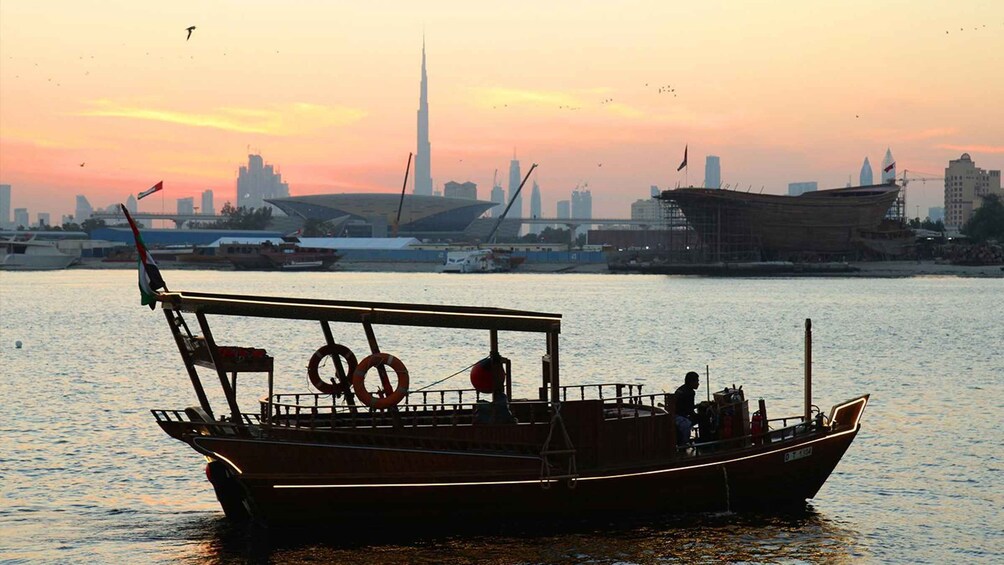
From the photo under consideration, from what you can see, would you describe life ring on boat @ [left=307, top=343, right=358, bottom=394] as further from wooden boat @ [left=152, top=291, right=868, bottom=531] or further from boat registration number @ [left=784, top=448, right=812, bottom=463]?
boat registration number @ [left=784, top=448, right=812, bottom=463]

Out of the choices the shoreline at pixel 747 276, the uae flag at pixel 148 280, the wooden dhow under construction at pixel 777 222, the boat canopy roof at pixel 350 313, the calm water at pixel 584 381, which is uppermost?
the wooden dhow under construction at pixel 777 222

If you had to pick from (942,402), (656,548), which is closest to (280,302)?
(656,548)

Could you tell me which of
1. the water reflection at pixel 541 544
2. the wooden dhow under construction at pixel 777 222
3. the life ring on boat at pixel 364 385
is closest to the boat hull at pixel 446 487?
the water reflection at pixel 541 544

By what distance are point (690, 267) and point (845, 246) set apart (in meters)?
20.4

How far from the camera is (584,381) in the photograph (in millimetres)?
40719

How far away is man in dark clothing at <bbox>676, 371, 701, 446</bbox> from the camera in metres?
18.3

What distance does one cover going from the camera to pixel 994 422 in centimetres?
3084

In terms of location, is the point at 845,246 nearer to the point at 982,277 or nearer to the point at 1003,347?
the point at 982,277

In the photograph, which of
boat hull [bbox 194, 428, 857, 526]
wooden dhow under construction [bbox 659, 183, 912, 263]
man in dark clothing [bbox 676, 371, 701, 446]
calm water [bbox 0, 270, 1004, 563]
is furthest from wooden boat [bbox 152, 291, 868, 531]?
wooden dhow under construction [bbox 659, 183, 912, 263]

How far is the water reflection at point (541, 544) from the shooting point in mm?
16719

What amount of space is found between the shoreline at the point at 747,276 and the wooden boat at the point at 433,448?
5500 inches

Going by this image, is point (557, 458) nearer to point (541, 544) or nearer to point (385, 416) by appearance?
point (541, 544)

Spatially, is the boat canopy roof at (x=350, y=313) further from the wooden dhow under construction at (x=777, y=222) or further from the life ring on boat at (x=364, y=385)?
the wooden dhow under construction at (x=777, y=222)

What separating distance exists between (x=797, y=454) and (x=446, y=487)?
5.81 m
